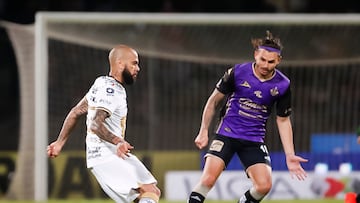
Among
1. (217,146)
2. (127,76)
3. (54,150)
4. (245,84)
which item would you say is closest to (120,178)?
(54,150)

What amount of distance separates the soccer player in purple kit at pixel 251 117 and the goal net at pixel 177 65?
6.78 m

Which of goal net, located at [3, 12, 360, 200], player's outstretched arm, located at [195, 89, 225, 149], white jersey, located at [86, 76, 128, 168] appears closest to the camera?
white jersey, located at [86, 76, 128, 168]

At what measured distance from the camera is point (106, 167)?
8727 mm

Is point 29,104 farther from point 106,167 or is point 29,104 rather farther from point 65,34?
point 106,167

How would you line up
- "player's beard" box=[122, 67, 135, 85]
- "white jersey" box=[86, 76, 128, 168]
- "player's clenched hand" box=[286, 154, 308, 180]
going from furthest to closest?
"player's clenched hand" box=[286, 154, 308, 180] → "player's beard" box=[122, 67, 135, 85] → "white jersey" box=[86, 76, 128, 168]

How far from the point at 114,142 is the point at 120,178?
12.6 inches

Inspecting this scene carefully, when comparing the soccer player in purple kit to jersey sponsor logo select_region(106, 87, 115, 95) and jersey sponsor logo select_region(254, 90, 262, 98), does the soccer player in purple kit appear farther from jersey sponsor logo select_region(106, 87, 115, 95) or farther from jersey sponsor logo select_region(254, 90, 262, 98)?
jersey sponsor logo select_region(106, 87, 115, 95)

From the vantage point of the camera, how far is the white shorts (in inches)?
342

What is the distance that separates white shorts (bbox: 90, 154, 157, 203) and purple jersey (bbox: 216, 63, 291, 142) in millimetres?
1852

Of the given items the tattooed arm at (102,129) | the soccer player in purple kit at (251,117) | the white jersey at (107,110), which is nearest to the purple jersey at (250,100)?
the soccer player in purple kit at (251,117)

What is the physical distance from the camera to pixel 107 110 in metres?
8.63

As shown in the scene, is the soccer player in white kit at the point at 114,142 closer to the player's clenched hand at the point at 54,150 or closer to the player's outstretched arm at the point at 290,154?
the player's clenched hand at the point at 54,150

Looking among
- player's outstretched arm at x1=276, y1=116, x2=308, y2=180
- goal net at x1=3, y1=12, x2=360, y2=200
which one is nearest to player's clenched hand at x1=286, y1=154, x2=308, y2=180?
player's outstretched arm at x1=276, y1=116, x2=308, y2=180

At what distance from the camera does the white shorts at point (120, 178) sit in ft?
28.5
